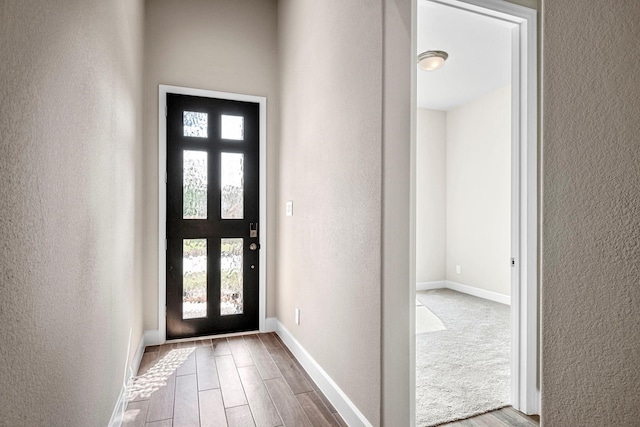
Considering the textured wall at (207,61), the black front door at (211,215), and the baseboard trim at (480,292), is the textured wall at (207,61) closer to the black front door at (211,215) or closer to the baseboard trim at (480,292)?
the black front door at (211,215)

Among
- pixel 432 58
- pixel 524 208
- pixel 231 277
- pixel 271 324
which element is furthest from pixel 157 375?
pixel 432 58

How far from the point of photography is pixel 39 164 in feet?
3.09

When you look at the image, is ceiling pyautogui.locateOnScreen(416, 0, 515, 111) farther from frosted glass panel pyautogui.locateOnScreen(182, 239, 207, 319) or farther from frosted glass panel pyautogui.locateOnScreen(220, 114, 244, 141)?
frosted glass panel pyautogui.locateOnScreen(182, 239, 207, 319)

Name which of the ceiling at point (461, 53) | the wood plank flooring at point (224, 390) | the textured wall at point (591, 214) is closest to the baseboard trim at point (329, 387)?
the wood plank flooring at point (224, 390)

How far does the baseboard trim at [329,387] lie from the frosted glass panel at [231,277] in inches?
25.4

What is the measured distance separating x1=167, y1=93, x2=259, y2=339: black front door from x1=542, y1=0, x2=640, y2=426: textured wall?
289cm

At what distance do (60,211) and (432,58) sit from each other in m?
3.56

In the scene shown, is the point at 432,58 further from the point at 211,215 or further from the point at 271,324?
the point at 271,324

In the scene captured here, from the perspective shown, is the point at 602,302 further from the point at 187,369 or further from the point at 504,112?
the point at 504,112

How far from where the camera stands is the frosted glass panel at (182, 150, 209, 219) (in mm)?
3289

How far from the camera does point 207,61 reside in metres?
3.36

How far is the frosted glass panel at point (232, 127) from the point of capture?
3.43 meters

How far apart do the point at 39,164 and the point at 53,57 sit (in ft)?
1.08

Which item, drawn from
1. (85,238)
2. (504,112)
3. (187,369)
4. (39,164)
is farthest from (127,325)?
(504,112)
